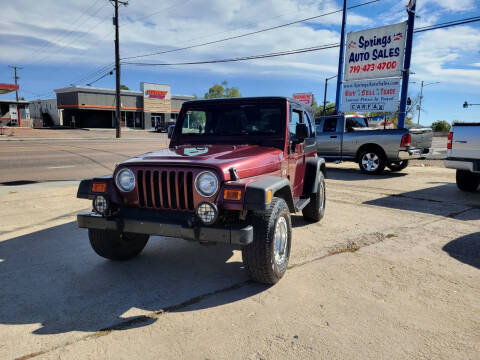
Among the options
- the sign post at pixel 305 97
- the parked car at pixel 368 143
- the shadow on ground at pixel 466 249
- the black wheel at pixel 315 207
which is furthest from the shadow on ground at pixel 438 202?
the sign post at pixel 305 97

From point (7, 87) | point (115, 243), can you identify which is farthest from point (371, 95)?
point (7, 87)

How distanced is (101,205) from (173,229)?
80cm

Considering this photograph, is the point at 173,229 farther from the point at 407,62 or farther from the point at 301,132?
the point at 407,62

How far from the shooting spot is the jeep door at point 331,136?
40.1 ft

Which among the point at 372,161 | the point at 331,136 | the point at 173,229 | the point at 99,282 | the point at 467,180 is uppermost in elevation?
the point at 331,136

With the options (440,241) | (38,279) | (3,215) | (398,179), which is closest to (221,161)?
(38,279)

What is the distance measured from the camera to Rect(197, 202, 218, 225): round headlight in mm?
2906

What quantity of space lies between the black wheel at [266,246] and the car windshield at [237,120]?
1355 millimetres

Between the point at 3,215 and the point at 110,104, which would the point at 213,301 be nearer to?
the point at 3,215

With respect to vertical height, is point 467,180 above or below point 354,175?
above

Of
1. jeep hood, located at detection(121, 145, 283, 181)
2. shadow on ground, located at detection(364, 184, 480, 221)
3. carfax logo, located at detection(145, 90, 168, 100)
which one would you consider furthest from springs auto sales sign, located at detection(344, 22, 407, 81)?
carfax logo, located at detection(145, 90, 168, 100)

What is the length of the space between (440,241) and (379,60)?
487 inches

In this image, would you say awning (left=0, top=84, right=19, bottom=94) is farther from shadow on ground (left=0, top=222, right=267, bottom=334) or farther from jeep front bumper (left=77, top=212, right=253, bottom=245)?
jeep front bumper (left=77, top=212, right=253, bottom=245)

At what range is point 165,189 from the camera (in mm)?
3223
